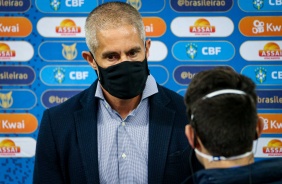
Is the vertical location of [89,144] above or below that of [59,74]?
below

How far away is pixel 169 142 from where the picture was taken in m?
1.61

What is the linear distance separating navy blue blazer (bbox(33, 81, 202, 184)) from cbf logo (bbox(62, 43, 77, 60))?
52.3 inches

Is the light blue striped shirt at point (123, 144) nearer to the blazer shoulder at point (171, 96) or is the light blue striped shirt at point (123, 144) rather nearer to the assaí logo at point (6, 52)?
the blazer shoulder at point (171, 96)

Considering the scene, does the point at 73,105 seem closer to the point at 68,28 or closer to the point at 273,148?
the point at 68,28

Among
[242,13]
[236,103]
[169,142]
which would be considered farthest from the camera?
[242,13]

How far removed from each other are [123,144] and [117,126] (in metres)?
0.07

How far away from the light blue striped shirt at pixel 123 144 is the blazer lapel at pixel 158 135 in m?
0.03

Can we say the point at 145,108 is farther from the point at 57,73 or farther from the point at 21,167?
the point at 21,167

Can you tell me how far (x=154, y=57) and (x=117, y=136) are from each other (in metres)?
1.42

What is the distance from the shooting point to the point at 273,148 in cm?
304

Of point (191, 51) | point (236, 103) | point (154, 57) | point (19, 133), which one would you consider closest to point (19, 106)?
point (19, 133)

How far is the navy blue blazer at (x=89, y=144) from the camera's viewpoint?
1.59 metres

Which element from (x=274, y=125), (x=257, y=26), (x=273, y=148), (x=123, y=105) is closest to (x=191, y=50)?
(x=257, y=26)

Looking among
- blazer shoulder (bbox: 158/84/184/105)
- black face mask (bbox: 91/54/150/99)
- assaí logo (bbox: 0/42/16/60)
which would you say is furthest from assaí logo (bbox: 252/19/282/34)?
assaí logo (bbox: 0/42/16/60)
